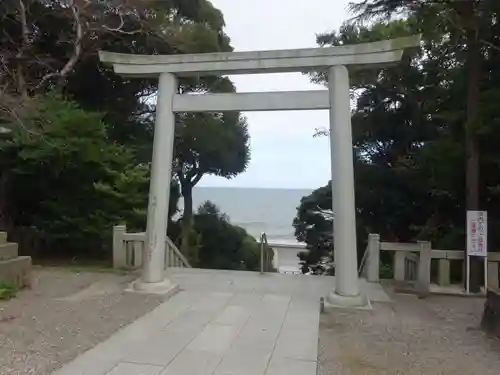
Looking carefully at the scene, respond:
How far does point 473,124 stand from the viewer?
632 cm

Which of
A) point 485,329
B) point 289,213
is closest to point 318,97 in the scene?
point 485,329

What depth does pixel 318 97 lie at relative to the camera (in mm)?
5664

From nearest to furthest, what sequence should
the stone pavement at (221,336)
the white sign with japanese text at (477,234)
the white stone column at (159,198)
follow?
1. the stone pavement at (221,336)
2. the white stone column at (159,198)
3. the white sign with japanese text at (477,234)

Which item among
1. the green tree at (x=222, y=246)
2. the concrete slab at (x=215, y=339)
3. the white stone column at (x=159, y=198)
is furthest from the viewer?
the green tree at (x=222, y=246)

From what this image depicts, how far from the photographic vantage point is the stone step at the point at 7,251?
5.97 meters

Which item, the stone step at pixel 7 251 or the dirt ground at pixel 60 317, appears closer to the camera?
the dirt ground at pixel 60 317

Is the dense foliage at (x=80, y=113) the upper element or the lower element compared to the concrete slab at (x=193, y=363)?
upper

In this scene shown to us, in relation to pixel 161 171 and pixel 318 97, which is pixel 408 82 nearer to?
pixel 318 97

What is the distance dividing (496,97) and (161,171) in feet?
16.4

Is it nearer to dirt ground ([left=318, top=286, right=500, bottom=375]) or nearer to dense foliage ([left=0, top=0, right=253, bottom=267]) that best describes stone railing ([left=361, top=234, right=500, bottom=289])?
dirt ground ([left=318, top=286, right=500, bottom=375])

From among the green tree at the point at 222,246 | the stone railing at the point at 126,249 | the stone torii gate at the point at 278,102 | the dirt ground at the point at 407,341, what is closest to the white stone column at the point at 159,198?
the stone torii gate at the point at 278,102

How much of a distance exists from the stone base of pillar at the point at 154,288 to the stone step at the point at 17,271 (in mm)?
1542

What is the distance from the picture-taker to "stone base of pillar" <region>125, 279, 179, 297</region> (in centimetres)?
588

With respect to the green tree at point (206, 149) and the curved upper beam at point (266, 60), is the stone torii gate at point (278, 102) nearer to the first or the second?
the curved upper beam at point (266, 60)
